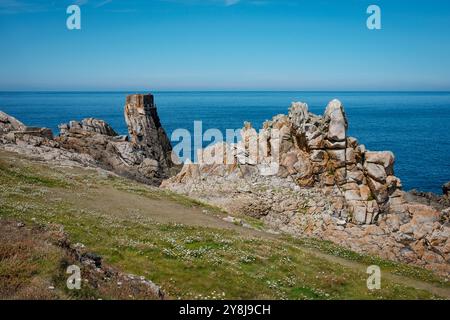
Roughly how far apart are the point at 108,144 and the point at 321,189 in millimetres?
43429

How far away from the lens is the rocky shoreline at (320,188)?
47156 millimetres

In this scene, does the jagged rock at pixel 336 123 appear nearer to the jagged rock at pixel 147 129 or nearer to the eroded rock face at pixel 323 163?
the eroded rock face at pixel 323 163

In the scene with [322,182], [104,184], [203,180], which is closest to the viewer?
[104,184]

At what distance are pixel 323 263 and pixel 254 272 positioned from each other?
6.46 metres

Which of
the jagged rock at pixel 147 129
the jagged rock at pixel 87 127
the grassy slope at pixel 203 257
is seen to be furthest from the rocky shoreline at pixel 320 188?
the jagged rock at pixel 147 129

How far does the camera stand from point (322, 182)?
183 feet

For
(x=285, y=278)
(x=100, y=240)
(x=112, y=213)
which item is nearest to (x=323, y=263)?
(x=285, y=278)

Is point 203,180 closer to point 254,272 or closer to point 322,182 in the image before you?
Result: point 322,182

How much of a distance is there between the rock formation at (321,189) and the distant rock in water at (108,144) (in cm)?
1670

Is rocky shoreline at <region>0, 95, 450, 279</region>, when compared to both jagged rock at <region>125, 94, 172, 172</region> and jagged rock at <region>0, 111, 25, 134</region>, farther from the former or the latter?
jagged rock at <region>125, 94, 172, 172</region>

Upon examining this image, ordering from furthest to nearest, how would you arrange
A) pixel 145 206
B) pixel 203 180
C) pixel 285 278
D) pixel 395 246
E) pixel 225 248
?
pixel 203 180 → pixel 395 246 → pixel 145 206 → pixel 225 248 → pixel 285 278

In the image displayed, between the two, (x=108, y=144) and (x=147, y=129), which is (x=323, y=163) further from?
(x=147, y=129)

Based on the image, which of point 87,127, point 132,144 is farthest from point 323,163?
point 87,127

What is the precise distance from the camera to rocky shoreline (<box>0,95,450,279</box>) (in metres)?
47.2
